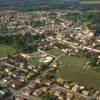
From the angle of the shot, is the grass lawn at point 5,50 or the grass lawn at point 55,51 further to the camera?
the grass lawn at point 5,50

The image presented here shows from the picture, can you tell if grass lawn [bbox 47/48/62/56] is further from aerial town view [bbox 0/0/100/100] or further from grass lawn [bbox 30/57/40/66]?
grass lawn [bbox 30/57/40/66]

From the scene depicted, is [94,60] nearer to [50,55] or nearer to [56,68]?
[56,68]

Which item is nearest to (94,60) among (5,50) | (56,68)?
(56,68)

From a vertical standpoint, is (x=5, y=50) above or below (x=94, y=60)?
below

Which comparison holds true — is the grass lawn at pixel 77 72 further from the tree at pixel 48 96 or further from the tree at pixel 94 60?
the tree at pixel 48 96

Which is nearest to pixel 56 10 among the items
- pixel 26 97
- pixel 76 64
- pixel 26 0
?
pixel 26 0

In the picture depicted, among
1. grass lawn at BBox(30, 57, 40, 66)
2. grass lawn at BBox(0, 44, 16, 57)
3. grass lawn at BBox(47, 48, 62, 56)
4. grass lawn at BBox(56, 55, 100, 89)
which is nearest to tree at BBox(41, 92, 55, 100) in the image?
grass lawn at BBox(56, 55, 100, 89)

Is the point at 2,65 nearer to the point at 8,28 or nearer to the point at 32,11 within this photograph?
the point at 8,28

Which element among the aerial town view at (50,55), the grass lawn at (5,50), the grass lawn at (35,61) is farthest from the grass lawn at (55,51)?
the grass lawn at (5,50)

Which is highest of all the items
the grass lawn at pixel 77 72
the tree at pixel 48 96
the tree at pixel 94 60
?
the tree at pixel 94 60
